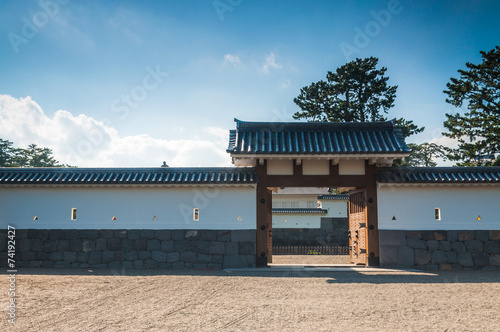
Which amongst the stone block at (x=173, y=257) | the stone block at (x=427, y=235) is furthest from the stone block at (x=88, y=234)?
the stone block at (x=427, y=235)

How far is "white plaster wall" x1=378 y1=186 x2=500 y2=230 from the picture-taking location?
535 inches

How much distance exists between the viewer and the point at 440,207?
13.7 m

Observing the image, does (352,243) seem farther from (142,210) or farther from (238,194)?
(142,210)

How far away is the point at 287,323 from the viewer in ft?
20.7

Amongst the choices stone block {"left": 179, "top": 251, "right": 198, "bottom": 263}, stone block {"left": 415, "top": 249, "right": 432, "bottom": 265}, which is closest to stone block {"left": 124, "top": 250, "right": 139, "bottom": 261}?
stone block {"left": 179, "top": 251, "right": 198, "bottom": 263}

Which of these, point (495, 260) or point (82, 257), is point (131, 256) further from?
point (495, 260)

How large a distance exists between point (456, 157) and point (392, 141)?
43.2ft

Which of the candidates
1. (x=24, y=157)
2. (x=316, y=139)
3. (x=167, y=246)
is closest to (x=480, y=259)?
(x=316, y=139)

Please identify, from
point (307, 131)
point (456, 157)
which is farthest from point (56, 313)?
point (456, 157)

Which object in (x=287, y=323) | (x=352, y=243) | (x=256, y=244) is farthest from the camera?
(x=352, y=243)

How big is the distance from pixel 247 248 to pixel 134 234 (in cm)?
380

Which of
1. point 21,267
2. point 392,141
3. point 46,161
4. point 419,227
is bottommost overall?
point 21,267

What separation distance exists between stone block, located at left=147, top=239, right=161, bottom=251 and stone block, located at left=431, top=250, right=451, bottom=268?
898 cm

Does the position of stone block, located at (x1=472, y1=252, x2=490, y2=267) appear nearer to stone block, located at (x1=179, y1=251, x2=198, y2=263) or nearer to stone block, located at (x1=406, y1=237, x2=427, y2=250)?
stone block, located at (x1=406, y1=237, x2=427, y2=250)
